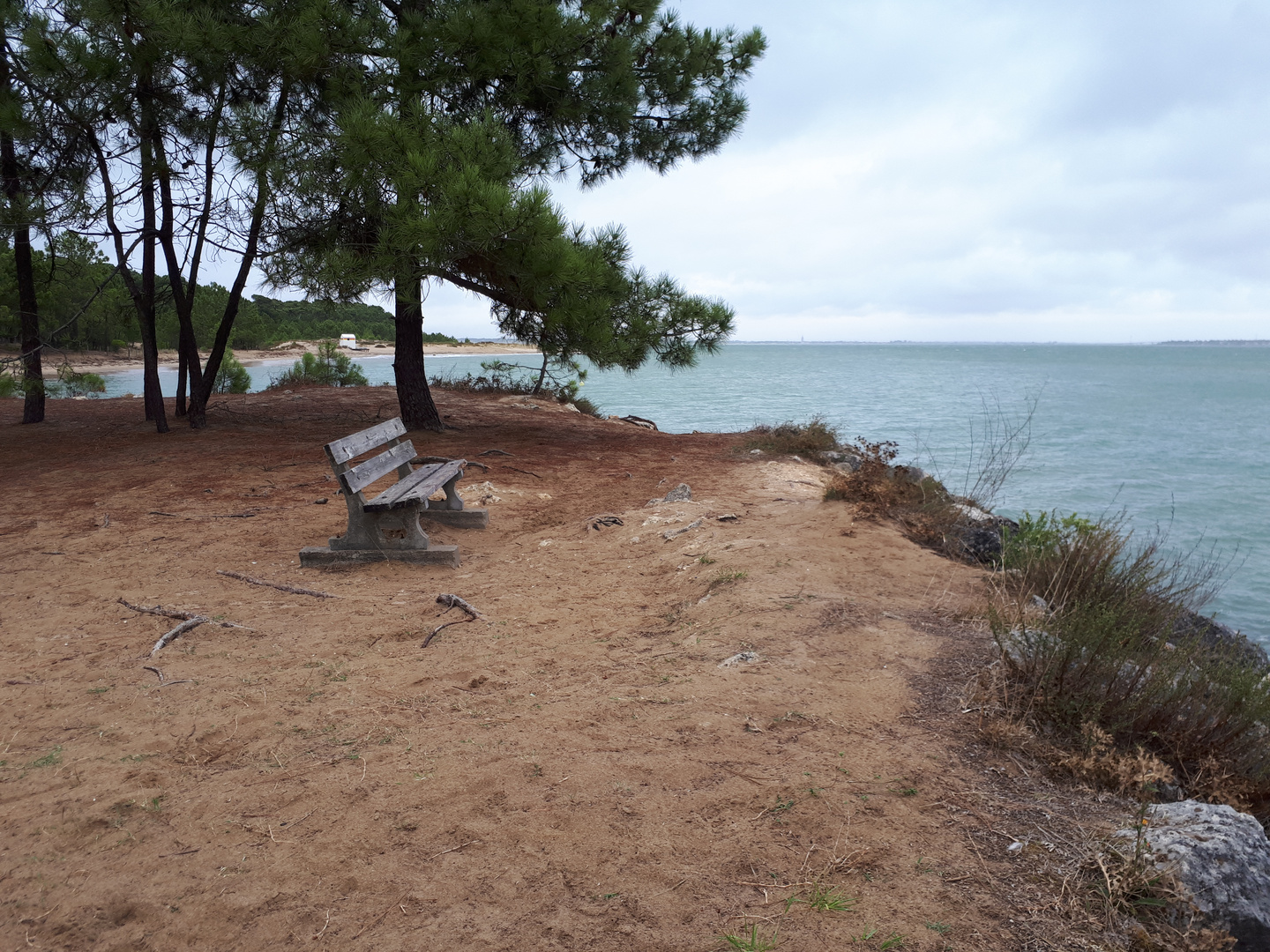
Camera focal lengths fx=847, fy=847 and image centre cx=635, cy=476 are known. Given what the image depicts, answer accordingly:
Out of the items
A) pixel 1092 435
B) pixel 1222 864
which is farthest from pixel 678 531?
pixel 1092 435

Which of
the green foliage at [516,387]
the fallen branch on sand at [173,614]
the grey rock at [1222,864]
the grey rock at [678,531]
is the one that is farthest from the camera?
the green foliage at [516,387]

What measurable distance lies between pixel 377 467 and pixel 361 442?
0.24 m

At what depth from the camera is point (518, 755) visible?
339 cm

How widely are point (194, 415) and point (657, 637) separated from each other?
11.2 m

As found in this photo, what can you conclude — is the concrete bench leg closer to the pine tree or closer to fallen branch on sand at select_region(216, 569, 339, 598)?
fallen branch on sand at select_region(216, 569, 339, 598)

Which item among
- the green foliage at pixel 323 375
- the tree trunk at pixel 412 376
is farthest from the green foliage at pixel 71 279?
the green foliage at pixel 323 375

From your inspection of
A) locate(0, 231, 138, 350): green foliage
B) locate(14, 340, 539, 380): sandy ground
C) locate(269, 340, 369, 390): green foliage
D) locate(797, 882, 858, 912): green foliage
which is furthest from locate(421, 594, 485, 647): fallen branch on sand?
locate(14, 340, 539, 380): sandy ground

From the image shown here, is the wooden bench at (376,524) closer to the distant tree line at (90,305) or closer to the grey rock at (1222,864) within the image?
the grey rock at (1222,864)

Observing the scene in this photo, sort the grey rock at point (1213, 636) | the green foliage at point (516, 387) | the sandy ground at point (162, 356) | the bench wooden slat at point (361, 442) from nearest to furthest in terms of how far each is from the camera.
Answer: the grey rock at point (1213, 636) < the bench wooden slat at point (361, 442) < the green foliage at point (516, 387) < the sandy ground at point (162, 356)

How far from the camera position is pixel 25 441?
40.5 feet

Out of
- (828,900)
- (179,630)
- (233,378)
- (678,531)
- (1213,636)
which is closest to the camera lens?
(828,900)

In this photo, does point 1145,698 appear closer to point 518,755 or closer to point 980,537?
point 518,755

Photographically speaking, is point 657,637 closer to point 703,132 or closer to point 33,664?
point 33,664

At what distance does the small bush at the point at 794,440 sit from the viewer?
1249 cm
